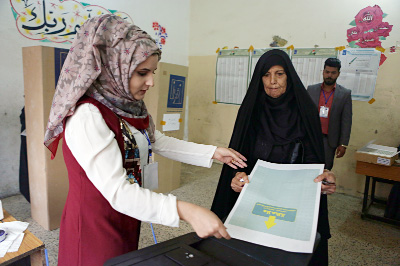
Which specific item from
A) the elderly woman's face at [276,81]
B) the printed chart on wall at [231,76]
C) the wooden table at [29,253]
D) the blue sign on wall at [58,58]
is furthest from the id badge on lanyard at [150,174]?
the printed chart on wall at [231,76]

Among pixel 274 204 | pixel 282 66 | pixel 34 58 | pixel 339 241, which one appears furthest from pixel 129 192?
pixel 339 241

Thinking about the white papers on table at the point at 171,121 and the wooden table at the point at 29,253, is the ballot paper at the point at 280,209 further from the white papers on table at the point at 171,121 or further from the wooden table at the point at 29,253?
the white papers on table at the point at 171,121

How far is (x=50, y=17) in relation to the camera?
2855 millimetres

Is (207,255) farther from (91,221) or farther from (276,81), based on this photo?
(276,81)

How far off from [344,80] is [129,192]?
3252 millimetres

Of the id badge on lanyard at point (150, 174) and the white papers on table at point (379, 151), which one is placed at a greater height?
the id badge on lanyard at point (150, 174)

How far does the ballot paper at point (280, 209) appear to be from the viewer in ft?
2.39

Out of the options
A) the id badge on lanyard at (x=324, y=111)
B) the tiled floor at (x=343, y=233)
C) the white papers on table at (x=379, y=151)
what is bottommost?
the tiled floor at (x=343, y=233)

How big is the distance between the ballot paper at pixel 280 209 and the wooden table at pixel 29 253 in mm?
834

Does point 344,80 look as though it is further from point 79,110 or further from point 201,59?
point 79,110

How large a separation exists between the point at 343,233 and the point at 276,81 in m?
1.82

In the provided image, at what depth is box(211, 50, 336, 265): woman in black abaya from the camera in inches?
52.8

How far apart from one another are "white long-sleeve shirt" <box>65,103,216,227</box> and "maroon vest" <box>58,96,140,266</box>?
70 mm

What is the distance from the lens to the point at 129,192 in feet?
2.31
